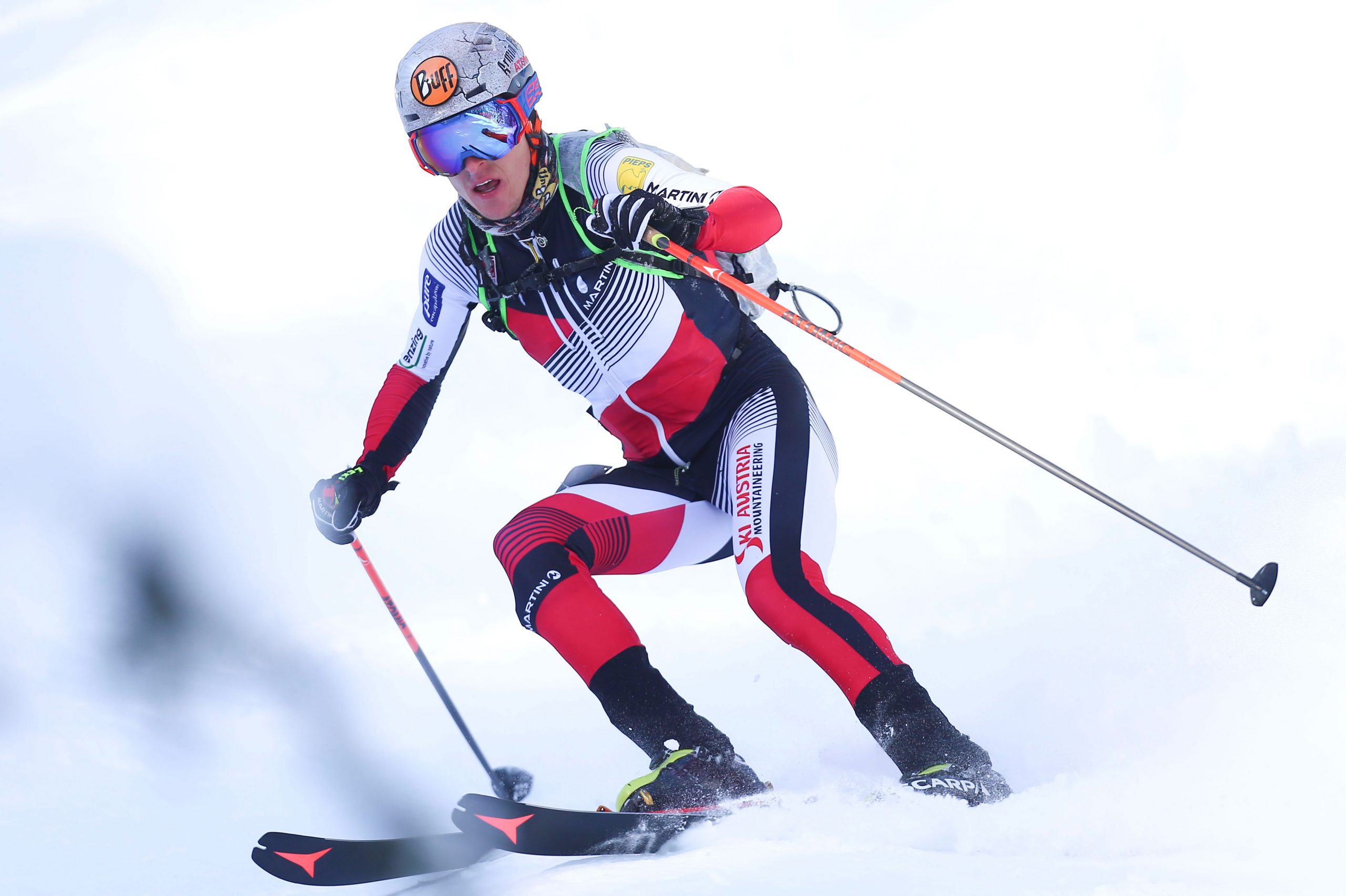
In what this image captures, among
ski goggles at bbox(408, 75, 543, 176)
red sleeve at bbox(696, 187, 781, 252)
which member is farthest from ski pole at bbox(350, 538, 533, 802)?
red sleeve at bbox(696, 187, 781, 252)

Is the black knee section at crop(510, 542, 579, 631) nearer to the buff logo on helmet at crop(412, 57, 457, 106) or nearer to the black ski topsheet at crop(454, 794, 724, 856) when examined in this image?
the black ski topsheet at crop(454, 794, 724, 856)

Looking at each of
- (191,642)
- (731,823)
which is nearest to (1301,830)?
(731,823)

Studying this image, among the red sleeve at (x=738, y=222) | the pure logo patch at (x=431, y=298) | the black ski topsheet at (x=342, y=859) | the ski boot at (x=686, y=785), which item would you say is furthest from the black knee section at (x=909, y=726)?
the pure logo patch at (x=431, y=298)

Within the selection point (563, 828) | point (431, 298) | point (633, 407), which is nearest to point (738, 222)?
point (633, 407)

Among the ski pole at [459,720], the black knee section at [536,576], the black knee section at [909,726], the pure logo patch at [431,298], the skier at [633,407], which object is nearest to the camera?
the black knee section at [909,726]

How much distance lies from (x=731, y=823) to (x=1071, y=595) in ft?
8.20

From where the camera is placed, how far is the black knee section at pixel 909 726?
236cm

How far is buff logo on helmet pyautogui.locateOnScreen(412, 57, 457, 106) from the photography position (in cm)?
259

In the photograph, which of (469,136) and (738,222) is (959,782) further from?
(469,136)

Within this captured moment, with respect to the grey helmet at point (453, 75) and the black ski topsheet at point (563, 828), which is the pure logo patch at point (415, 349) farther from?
the black ski topsheet at point (563, 828)

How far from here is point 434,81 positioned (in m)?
2.60

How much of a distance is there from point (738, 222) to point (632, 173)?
0.32 meters

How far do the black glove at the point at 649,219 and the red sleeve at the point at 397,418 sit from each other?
91 cm

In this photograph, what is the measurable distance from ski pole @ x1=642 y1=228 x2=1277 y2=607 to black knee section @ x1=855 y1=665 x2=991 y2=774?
2.24ft
